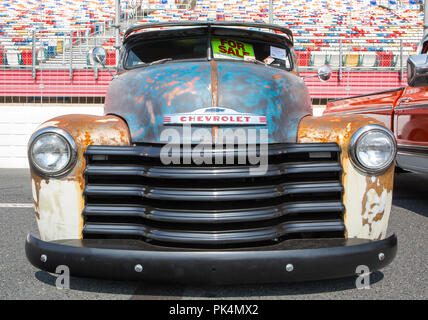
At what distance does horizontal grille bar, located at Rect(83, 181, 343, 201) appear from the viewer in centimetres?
216

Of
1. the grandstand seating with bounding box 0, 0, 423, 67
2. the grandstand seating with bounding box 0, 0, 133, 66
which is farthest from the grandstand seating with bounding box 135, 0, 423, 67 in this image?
the grandstand seating with bounding box 0, 0, 133, 66

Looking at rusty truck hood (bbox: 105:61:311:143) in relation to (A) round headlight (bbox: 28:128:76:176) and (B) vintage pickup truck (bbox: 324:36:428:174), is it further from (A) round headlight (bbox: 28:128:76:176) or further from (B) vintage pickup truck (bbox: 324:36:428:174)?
(B) vintage pickup truck (bbox: 324:36:428:174)

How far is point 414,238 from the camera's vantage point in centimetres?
353

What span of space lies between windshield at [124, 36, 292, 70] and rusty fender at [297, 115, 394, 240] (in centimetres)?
116

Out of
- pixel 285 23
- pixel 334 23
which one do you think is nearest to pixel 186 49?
pixel 285 23

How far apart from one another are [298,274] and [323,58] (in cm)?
1196

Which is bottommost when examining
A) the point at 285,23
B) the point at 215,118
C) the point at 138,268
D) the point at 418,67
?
the point at 138,268

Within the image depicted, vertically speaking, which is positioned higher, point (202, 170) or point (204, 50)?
point (204, 50)

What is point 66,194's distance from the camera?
7.59ft

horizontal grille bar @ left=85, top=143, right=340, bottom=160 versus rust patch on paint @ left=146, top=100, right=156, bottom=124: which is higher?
rust patch on paint @ left=146, top=100, right=156, bottom=124

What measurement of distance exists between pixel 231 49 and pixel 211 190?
1457mm

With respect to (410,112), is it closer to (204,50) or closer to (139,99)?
(204,50)

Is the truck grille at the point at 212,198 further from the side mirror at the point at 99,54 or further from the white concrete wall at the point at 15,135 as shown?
the white concrete wall at the point at 15,135

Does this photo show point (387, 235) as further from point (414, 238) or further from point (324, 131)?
point (414, 238)
